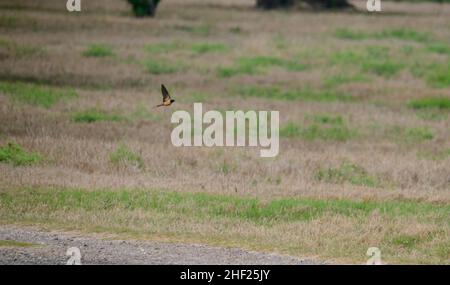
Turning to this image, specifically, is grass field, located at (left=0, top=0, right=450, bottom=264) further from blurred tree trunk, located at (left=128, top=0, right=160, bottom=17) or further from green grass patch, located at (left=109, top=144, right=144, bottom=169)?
blurred tree trunk, located at (left=128, top=0, right=160, bottom=17)

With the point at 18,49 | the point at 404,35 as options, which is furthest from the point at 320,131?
the point at 404,35

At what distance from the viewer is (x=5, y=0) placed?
49.0m

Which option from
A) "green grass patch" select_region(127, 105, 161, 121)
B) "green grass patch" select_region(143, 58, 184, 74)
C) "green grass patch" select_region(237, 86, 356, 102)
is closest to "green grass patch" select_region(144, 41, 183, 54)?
"green grass patch" select_region(143, 58, 184, 74)

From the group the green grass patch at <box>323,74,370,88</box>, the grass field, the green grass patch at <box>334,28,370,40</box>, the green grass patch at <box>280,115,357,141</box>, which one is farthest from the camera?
the green grass patch at <box>334,28,370,40</box>

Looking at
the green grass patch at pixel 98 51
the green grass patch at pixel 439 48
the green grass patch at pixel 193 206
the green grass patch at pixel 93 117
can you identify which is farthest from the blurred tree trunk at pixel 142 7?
the green grass patch at pixel 193 206

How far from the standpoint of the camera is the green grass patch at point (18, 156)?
1925 centimetres

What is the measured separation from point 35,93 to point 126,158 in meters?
7.88

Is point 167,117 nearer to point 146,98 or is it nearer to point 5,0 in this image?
point 146,98

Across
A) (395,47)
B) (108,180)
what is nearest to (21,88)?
(108,180)

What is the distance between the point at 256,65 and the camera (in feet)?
119

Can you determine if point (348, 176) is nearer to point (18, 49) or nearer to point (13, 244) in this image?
point (13, 244)

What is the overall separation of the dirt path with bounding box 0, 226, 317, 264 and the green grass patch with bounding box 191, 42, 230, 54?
24.7m

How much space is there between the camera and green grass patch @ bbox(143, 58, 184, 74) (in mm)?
34162

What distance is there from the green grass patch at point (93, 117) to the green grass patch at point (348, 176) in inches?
261
